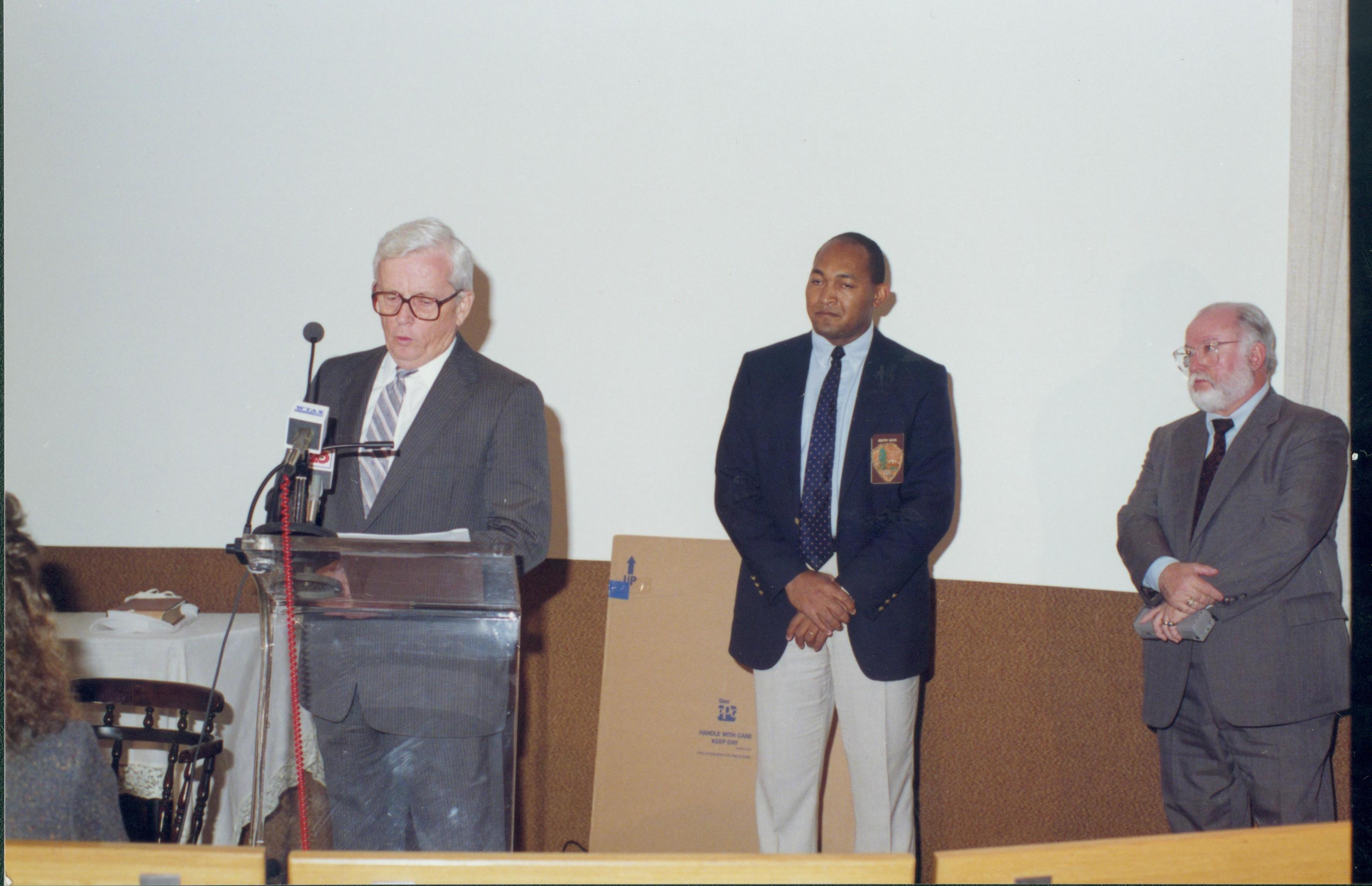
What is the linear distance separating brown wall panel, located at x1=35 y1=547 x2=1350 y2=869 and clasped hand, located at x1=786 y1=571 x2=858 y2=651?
2.35 feet

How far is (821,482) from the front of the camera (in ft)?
8.54

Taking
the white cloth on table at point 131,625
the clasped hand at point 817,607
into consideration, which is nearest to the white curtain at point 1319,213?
the clasped hand at point 817,607

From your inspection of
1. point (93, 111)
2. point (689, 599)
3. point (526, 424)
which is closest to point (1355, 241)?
point (689, 599)

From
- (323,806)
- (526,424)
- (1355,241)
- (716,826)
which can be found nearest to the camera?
(323,806)

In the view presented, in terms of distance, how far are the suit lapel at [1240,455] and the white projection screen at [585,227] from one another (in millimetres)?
456

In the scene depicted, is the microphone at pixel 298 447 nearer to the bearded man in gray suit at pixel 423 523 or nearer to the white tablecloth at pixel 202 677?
the bearded man in gray suit at pixel 423 523

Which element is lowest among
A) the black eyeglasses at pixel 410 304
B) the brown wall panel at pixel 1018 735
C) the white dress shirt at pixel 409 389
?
the brown wall panel at pixel 1018 735

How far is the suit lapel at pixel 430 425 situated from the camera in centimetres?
204

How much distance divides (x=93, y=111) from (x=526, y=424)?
217 centimetres

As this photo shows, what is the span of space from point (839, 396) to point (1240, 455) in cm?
101

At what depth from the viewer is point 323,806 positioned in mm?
1731

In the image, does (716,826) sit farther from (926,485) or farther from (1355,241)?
(1355,241)

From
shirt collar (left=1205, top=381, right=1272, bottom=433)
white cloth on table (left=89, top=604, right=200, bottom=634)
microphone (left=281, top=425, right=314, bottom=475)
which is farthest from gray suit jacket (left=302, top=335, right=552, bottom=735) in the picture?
shirt collar (left=1205, top=381, right=1272, bottom=433)

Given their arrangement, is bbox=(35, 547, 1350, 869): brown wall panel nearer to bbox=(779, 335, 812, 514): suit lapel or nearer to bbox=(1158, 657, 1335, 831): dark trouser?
bbox=(1158, 657, 1335, 831): dark trouser
